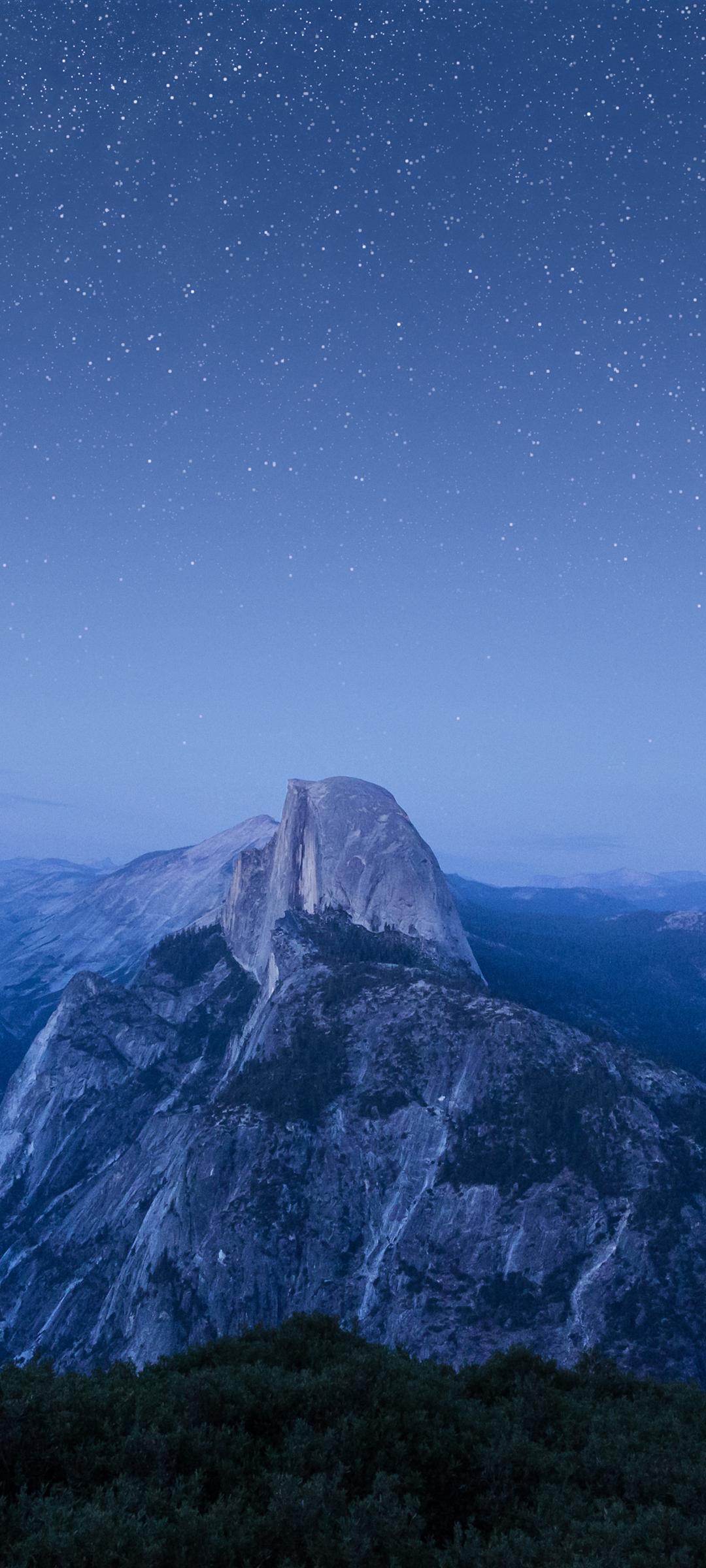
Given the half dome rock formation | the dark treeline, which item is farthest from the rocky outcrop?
the dark treeline

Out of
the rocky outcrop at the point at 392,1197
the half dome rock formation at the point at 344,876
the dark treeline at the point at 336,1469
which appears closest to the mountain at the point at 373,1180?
the rocky outcrop at the point at 392,1197

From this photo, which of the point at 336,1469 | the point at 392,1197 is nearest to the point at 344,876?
the point at 392,1197

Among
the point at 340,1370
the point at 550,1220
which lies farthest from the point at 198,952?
the point at 340,1370

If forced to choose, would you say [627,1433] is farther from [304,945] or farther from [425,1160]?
[304,945]

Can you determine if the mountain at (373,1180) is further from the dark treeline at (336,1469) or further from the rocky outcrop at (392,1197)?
the dark treeline at (336,1469)

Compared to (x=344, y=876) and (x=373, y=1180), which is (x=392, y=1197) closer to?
(x=373, y=1180)
